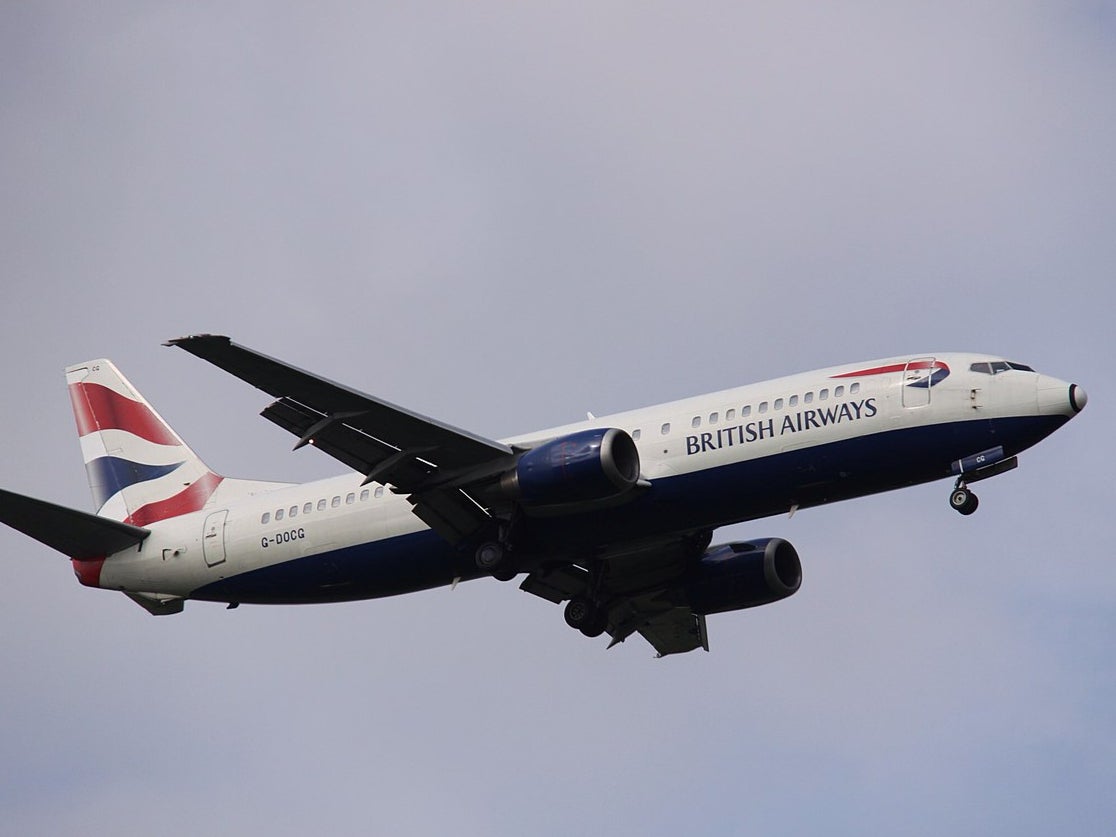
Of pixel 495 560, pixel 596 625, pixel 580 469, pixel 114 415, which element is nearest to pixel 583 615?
pixel 596 625

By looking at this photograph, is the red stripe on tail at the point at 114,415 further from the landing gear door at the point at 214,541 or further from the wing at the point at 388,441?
the wing at the point at 388,441

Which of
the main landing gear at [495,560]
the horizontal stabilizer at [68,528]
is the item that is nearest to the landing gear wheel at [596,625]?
the main landing gear at [495,560]

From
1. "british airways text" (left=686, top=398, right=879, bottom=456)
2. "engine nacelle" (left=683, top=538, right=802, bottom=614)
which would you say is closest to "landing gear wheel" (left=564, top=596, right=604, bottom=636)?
"engine nacelle" (left=683, top=538, right=802, bottom=614)

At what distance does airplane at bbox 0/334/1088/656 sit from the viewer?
36.7m

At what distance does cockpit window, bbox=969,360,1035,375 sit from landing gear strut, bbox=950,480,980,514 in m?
2.46

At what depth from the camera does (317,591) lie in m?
41.5

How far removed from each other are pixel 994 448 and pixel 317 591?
643 inches

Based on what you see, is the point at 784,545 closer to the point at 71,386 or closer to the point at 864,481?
the point at 864,481

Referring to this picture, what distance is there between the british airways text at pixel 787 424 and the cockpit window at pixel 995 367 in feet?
7.93

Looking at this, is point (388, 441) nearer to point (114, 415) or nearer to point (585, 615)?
point (585, 615)

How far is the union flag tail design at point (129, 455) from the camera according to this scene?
44.8m

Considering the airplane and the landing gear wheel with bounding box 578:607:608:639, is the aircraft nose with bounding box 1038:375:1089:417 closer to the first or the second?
the airplane

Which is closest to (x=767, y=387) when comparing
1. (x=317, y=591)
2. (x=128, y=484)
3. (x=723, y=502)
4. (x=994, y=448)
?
(x=723, y=502)

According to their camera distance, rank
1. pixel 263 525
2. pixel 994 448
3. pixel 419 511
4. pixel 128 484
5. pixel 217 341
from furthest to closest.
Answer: pixel 128 484 → pixel 263 525 → pixel 419 511 → pixel 994 448 → pixel 217 341
